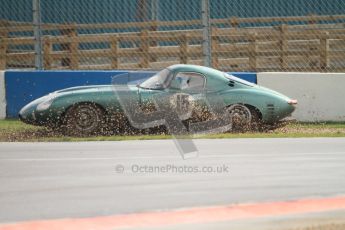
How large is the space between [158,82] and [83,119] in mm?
1358

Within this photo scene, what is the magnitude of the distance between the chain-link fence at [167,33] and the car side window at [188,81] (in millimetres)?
2420

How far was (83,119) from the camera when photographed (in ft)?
34.6

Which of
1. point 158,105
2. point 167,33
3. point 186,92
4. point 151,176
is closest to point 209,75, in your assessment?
point 186,92

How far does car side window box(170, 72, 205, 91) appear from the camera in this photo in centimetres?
1077

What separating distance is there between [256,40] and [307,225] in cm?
1282

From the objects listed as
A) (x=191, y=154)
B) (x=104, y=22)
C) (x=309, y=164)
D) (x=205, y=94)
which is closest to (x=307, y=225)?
(x=309, y=164)

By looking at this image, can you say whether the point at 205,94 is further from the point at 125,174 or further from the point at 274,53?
the point at 274,53

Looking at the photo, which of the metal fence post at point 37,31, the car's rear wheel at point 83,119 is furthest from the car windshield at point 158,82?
the metal fence post at point 37,31

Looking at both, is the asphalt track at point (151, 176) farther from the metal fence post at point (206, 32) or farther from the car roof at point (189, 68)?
the metal fence post at point (206, 32)

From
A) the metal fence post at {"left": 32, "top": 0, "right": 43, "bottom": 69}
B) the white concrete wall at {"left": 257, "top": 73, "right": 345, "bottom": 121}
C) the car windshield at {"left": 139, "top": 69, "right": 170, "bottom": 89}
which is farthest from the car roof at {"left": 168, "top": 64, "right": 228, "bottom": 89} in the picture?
the metal fence post at {"left": 32, "top": 0, "right": 43, "bottom": 69}

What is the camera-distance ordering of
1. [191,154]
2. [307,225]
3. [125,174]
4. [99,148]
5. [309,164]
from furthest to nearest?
[99,148]
[191,154]
[309,164]
[125,174]
[307,225]

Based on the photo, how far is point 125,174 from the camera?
7059 mm

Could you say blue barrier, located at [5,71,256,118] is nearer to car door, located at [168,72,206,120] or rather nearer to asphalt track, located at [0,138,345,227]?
car door, located at [168,72,206,120]

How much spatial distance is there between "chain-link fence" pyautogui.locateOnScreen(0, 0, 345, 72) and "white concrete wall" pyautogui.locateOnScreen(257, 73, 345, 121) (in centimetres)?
151
